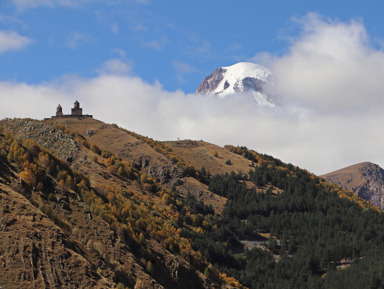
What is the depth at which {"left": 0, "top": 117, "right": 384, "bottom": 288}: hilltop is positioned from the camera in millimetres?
60188

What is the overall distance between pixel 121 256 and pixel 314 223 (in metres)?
90.1

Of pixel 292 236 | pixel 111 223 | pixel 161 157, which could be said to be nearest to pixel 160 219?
pixel 111 223

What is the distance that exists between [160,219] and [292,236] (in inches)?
1873

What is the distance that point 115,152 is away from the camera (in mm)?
168125

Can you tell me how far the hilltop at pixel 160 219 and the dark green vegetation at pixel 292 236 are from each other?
0.33 metres

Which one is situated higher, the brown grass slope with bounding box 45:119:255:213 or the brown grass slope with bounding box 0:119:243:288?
the brown grass slope with bounding box 45:119:255:213

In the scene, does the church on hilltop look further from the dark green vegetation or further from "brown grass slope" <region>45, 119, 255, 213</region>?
the dark green vegetation

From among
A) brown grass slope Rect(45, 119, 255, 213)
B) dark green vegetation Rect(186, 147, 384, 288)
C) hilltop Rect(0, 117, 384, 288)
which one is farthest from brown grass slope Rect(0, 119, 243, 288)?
dark green vegetation Rect(186, 147, 384, 288)

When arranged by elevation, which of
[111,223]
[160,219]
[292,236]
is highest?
[292,236]

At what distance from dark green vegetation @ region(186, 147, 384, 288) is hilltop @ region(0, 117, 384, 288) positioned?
12.9 inches

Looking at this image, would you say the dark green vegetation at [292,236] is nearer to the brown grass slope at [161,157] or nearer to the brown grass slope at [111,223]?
the brown grass slope at [161,157]

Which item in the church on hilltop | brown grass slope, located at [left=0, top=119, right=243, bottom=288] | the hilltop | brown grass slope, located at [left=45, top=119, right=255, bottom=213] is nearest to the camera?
the hilltop

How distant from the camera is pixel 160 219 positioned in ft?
370

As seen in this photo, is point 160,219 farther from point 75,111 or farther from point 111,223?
point 75,111
